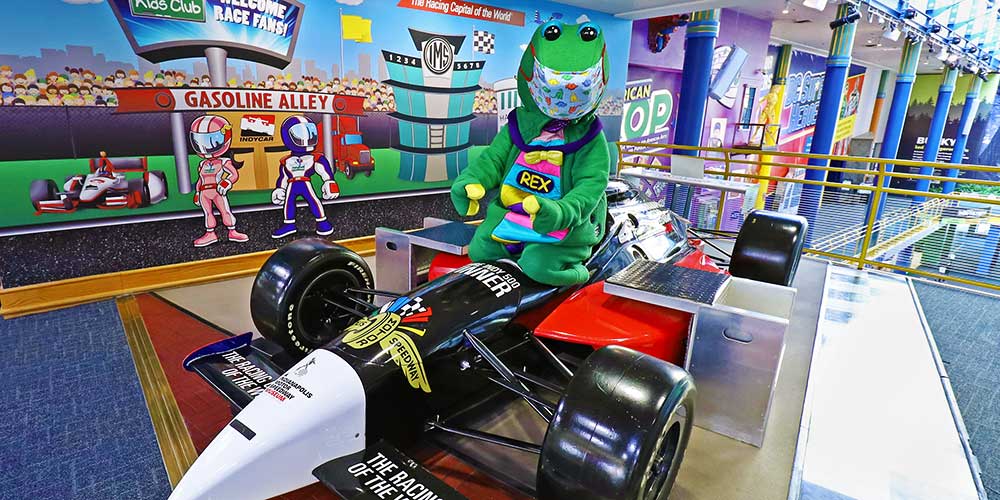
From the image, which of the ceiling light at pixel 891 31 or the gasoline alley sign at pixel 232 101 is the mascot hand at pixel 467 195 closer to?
the gasoline alley sign at pixel 232 101

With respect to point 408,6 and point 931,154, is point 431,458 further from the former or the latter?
point 931,154

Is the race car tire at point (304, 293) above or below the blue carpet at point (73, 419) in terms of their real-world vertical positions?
above

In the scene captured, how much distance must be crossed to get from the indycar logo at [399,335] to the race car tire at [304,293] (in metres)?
0.61

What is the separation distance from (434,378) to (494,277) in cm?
49

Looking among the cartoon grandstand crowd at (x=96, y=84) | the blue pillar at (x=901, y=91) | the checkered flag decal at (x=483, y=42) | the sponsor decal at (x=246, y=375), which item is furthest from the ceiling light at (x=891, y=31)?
the sponsor decal at (x=246, y=375)

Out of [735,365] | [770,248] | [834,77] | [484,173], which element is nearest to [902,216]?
[770,248]

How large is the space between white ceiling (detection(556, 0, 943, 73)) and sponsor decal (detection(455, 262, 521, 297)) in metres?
4.71

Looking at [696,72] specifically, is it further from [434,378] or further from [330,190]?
[434,378]

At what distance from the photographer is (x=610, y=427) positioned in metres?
1.34

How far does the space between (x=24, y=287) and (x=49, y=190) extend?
2.09ft

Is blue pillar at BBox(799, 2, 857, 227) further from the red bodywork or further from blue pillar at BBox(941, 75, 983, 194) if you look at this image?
blue pillar at BBox(941, 75, 983, 194)

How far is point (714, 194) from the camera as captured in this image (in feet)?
39.2

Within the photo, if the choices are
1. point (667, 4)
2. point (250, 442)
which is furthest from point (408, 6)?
point (250, 442)

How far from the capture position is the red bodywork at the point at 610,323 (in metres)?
2.09
